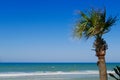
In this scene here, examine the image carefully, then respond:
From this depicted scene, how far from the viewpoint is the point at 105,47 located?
1369cm

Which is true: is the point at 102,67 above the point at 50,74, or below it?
below

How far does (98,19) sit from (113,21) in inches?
23.2

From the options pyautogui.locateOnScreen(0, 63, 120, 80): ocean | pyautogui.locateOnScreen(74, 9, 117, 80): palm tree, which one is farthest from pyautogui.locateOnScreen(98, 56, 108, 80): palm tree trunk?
pyautogui.locateOnScreen(0, 63, 120, 80): ocean

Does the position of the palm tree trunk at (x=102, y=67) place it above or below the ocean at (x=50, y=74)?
below

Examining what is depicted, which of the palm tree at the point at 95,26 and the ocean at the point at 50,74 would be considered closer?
the palm tree at the point at 95,26

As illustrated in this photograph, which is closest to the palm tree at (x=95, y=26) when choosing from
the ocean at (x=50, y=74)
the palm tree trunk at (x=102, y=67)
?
the palm tree trunk at (x=102, y=67)

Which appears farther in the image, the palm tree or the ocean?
the ocean

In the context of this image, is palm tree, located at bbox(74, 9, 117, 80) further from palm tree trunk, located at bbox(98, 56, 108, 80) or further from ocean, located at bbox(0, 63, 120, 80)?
ocean, located at bbox(0, 63, 120, 80)

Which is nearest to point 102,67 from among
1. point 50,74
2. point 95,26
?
point 95,26

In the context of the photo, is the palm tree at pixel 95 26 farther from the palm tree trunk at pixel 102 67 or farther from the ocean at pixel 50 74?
the ocean at pixel 50 74

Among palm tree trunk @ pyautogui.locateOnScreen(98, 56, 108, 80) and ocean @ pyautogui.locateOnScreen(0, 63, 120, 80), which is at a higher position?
ocean @ pyautogui.locateOnScreen(0, 63, 120, 80)

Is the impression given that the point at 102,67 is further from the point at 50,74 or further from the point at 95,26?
the point at 50,74

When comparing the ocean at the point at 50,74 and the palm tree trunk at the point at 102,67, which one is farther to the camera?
the ocean at the point at 50,74

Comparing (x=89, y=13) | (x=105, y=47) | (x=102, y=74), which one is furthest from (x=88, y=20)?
(x=102, y=74)
